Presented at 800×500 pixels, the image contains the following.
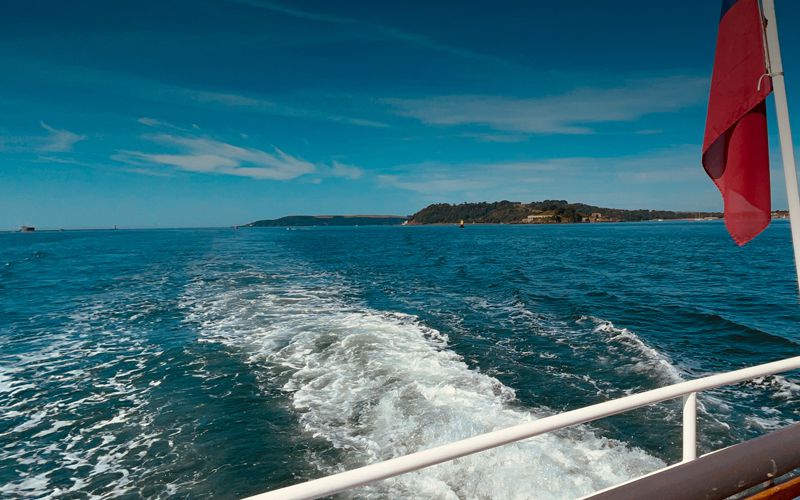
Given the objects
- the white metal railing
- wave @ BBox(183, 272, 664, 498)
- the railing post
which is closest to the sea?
wave @ BBox(183, 272, 664, 498)

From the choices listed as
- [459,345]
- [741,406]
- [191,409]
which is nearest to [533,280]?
[459,345]

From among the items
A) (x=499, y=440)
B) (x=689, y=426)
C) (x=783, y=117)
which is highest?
(x=783, y=117)

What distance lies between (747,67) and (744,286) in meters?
25.4

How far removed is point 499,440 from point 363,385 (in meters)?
7.63

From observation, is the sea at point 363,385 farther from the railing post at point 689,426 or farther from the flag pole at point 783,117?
the flag pole at point 783,117

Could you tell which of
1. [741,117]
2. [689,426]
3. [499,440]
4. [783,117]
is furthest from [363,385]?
[783,117]

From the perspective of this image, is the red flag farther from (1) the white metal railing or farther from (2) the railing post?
(2) the railing post

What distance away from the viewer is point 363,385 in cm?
898

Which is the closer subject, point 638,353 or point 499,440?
point 499,440

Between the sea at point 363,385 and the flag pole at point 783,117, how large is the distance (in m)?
4.19

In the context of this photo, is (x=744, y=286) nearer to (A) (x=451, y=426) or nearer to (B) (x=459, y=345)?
(B) (x=459, y=345)

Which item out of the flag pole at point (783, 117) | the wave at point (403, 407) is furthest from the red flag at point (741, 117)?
the wave at point (403, 407)

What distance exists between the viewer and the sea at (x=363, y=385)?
19.5 ft

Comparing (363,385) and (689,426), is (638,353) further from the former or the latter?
→ (689,426)
